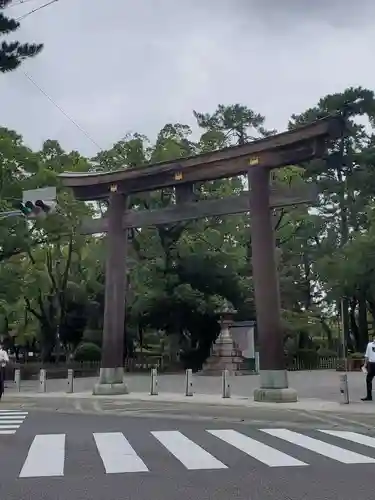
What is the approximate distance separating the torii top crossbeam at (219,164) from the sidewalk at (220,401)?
268 inches

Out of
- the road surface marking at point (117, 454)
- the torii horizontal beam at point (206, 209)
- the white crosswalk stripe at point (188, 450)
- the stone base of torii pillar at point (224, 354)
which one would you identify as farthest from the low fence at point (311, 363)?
the road surface marking at point (117, 454)

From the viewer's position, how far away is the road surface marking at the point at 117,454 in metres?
7.59

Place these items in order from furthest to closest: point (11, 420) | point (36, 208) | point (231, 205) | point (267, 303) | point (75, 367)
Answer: point (75, 367) < point (231, 205) < point (267, 303) < point (36, 208) < point (11, 420)

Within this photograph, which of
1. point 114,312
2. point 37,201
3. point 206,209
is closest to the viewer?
point 37,201

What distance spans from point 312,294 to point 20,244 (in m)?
30.2

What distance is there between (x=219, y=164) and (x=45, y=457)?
12241mm

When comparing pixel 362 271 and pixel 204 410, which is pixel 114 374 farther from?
pixel 362 271

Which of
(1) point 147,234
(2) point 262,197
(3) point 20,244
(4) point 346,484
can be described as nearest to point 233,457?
(4) point 346,484

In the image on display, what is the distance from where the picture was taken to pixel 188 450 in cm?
895

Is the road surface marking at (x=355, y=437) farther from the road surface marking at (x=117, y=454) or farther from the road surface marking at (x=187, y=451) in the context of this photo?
the road surface marking at (x=117, y=454)

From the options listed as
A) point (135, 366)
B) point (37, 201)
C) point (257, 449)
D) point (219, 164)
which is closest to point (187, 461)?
point (257, 449)

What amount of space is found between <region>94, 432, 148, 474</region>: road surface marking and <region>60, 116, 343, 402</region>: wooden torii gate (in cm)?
715

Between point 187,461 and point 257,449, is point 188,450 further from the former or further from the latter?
point 257,449

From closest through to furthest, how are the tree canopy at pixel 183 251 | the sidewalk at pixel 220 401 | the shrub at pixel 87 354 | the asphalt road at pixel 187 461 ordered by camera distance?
the asphalt road at pixel 187 461, the sidewalk at pixel 220 401, the tree canopy at pixel 183 251, the shrub at pixel 87 354
